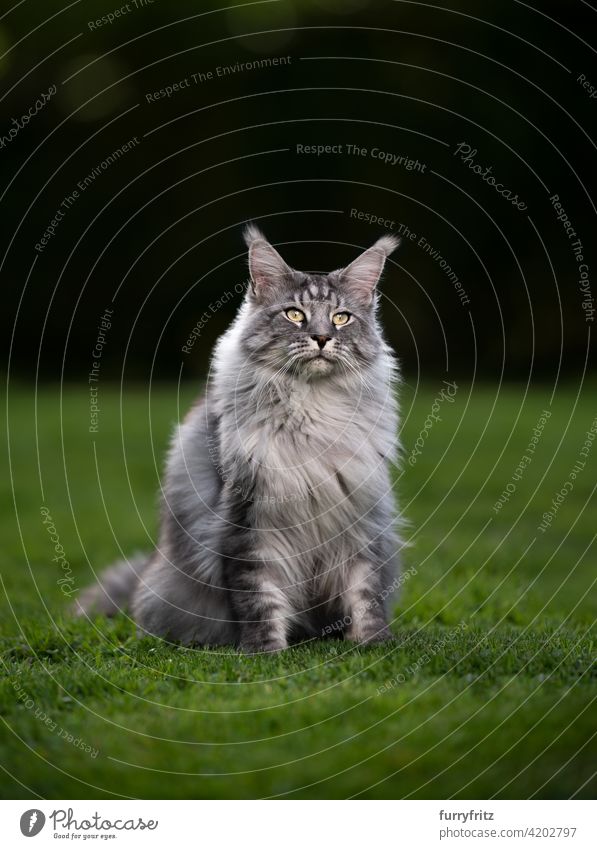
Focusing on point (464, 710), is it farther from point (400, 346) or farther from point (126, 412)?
point (400, 346)

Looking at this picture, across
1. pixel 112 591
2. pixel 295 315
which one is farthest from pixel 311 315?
pixel 112 591

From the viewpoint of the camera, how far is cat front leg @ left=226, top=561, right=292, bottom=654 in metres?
5.45

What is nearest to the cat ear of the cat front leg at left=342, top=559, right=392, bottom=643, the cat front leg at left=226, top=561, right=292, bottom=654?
the cat front leg at left=342, top=559, right=392, bottom=643

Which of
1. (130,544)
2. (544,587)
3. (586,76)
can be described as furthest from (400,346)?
(544,587)

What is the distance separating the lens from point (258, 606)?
5.47m

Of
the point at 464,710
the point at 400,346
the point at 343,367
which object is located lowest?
the point at 464,710

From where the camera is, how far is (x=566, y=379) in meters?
20.5

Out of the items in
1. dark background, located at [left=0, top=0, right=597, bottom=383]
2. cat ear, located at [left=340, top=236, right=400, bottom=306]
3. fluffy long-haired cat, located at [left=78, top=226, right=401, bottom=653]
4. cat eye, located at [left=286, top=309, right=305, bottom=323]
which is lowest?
fluffy long-haired cat, located at [left=78, top=226, right=401, bottom=653]

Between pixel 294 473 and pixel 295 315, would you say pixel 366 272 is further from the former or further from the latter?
pixel 294 473

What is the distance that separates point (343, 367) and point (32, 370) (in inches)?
688

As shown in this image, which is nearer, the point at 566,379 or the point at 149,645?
the point at 149,645

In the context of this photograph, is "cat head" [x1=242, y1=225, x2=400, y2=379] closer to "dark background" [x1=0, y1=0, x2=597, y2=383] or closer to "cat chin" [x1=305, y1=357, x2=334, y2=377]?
"cat chin" [x1=305, y1=357, x2=334, y2=377]

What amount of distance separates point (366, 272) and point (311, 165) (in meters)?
13.4

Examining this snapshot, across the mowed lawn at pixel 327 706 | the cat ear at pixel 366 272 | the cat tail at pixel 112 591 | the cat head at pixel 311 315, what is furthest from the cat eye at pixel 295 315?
the cat tail at pixel 112 591
